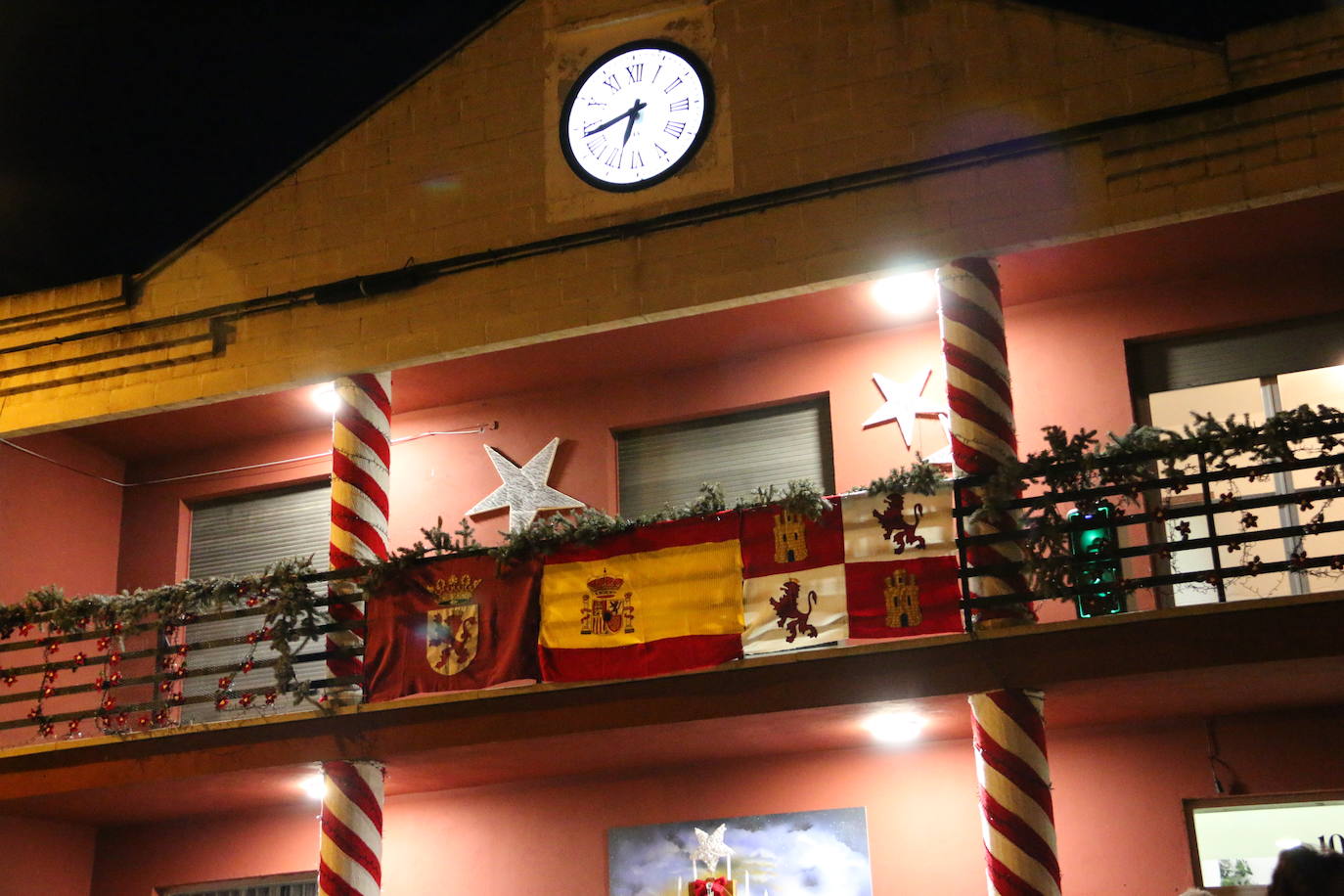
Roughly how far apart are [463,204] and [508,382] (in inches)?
75.4

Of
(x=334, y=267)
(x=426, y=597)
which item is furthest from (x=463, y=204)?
(x=426, y=597)

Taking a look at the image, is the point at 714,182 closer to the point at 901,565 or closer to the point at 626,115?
the point at 626,115

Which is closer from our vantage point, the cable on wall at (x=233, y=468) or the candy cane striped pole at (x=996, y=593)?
the candy cane striped pole at (x=996, y=593)

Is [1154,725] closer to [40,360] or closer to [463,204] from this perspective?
[463,204]

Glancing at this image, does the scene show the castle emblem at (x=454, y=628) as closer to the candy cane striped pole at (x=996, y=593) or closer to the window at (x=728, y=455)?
the window at (x=728, y=455)

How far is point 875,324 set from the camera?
45.9 feet

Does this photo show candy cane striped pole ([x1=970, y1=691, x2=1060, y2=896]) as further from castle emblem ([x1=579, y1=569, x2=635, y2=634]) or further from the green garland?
castle emblem ([x1=579, y1=569, x2=635, y2=634])

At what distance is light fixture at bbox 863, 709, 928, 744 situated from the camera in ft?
38.7

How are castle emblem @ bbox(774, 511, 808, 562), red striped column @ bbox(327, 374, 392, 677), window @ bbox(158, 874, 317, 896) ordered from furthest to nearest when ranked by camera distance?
1. window @ bbox(158, 874, 317, 896)
2. red striped column @ bbox(327, 374, 392, 677)
3. castle emblem @ bbox(774, 511, 808, 562)

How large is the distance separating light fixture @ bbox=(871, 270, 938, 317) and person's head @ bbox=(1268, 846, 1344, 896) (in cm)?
806

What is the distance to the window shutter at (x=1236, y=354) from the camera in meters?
→ 12.9

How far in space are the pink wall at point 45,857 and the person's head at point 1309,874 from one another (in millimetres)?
12558

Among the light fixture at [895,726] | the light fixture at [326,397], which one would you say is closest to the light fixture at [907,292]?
the light fixture at [895,726]

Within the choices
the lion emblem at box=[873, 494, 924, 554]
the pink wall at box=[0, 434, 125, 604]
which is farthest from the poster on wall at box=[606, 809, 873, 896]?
the pink wall at box=[0, 434, 125, 604]
